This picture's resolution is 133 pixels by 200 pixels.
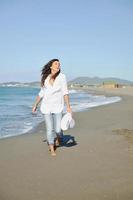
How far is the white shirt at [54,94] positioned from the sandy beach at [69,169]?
2.43 ft

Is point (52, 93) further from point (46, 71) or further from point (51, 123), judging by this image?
point (51, 123)

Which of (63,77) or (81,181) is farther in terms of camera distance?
(63,77)

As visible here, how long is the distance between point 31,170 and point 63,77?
186 centimetres

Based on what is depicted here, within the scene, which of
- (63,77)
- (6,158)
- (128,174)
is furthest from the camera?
(63,77)

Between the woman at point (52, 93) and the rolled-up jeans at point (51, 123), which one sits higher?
the woman at point (52, 93)

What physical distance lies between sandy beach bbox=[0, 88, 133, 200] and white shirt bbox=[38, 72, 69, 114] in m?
0.74

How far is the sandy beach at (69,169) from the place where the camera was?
371cm

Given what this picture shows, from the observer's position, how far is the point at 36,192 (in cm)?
374

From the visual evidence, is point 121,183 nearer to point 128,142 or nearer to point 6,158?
point 6,158

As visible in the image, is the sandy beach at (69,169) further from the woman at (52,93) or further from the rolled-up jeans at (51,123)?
the woman at (52,93)

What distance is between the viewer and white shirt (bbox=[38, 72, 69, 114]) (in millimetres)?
5828

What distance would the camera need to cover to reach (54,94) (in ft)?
19.2

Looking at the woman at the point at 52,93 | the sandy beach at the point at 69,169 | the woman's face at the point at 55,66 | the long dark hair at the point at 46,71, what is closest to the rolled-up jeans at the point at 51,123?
the woman at the point at 52,93

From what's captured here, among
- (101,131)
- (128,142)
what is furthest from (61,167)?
(101,131)
